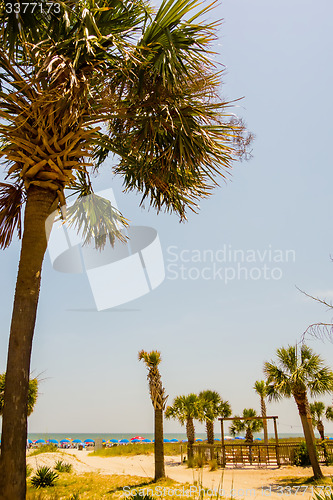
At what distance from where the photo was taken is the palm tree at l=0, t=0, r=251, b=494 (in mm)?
4789

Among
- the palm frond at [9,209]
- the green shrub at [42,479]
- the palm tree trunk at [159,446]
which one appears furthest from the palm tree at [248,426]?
the palm frond at [9,209]

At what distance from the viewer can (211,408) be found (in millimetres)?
24453

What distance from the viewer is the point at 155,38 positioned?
231 inches

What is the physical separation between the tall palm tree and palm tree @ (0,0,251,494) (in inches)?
816

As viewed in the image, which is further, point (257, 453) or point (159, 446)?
point (257, 453)

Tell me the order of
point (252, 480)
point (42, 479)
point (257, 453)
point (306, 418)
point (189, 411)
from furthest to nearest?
1. point (189, 411)
2. point (257, 453)
3. point (306, 418)
4. point (252, 480)
5. point (42, 479)

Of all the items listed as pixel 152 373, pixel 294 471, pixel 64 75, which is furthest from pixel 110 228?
pixel 294 471

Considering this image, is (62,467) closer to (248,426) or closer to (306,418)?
(306,418)

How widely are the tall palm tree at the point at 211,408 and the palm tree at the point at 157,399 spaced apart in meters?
11.1

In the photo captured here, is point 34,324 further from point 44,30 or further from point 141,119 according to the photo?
point 44,30

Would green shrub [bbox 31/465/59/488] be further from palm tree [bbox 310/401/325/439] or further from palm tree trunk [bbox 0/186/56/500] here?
palm tree [bbox 310/401/325/439]

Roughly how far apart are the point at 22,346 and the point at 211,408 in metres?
22.3

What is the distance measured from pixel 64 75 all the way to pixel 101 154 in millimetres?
3418

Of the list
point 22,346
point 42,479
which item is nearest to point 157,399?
point 42,479
